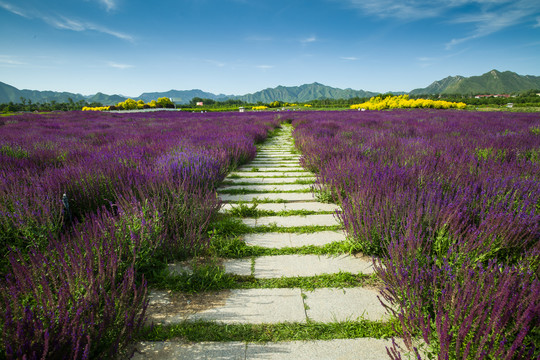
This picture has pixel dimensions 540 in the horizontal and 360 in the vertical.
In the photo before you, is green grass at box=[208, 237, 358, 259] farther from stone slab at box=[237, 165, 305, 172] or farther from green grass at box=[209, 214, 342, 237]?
stone slab at box=[237, 165, 305, 172]

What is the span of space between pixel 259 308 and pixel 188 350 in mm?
480

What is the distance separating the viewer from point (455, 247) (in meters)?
1.62

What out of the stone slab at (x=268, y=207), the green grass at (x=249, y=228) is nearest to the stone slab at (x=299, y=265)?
the green grass at (x=249, y=228)

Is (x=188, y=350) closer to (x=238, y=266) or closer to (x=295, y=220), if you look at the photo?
(x=238, y=266)

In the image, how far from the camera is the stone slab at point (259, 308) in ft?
5.04

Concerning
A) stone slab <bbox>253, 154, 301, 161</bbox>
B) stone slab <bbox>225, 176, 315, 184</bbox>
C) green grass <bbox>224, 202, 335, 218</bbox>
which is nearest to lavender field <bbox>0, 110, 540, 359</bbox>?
green grass <bbox>224, 202, 335, 218</bbox>

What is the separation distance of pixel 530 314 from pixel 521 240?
1247 mm

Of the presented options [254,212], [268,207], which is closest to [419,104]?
[268,207]

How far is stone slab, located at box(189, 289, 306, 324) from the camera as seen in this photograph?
1.54 metres

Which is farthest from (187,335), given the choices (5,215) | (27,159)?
(27,159)

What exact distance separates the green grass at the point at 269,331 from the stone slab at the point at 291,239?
0.95 meters

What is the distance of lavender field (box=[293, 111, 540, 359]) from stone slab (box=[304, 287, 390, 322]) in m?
0.11

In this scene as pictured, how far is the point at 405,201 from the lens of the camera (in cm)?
216

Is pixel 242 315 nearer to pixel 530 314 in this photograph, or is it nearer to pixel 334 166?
pixel 530 314
